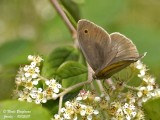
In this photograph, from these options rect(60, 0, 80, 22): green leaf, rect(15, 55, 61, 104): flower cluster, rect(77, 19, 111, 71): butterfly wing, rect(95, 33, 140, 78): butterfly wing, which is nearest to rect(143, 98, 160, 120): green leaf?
rect(95, 33, 140, 78): butterfly wing

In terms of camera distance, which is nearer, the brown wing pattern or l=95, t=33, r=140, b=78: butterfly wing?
l=95, t=33, r=140, b=78: butterfly wing

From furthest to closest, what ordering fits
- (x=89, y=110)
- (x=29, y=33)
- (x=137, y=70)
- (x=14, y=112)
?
(x=29, y=33) < (x=137, y=70) < (x=89, y=110) < (x=14, y=112)

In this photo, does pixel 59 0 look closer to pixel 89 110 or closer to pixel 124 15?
pixel 89 110

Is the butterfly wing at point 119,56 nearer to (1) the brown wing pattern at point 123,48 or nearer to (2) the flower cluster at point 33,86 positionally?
(1) the brown wing pattern at point 123,48

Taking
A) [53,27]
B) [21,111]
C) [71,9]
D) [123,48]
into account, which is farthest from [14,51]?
[21,111]

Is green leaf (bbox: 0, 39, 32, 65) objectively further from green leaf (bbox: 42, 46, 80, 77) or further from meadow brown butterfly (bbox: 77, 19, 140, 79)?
meadow brown butterfly (bbox: 77, 19, 140, 79)

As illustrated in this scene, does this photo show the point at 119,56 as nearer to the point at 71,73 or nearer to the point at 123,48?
the point at 123,48

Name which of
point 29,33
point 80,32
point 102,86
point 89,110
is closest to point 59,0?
point 80,32
